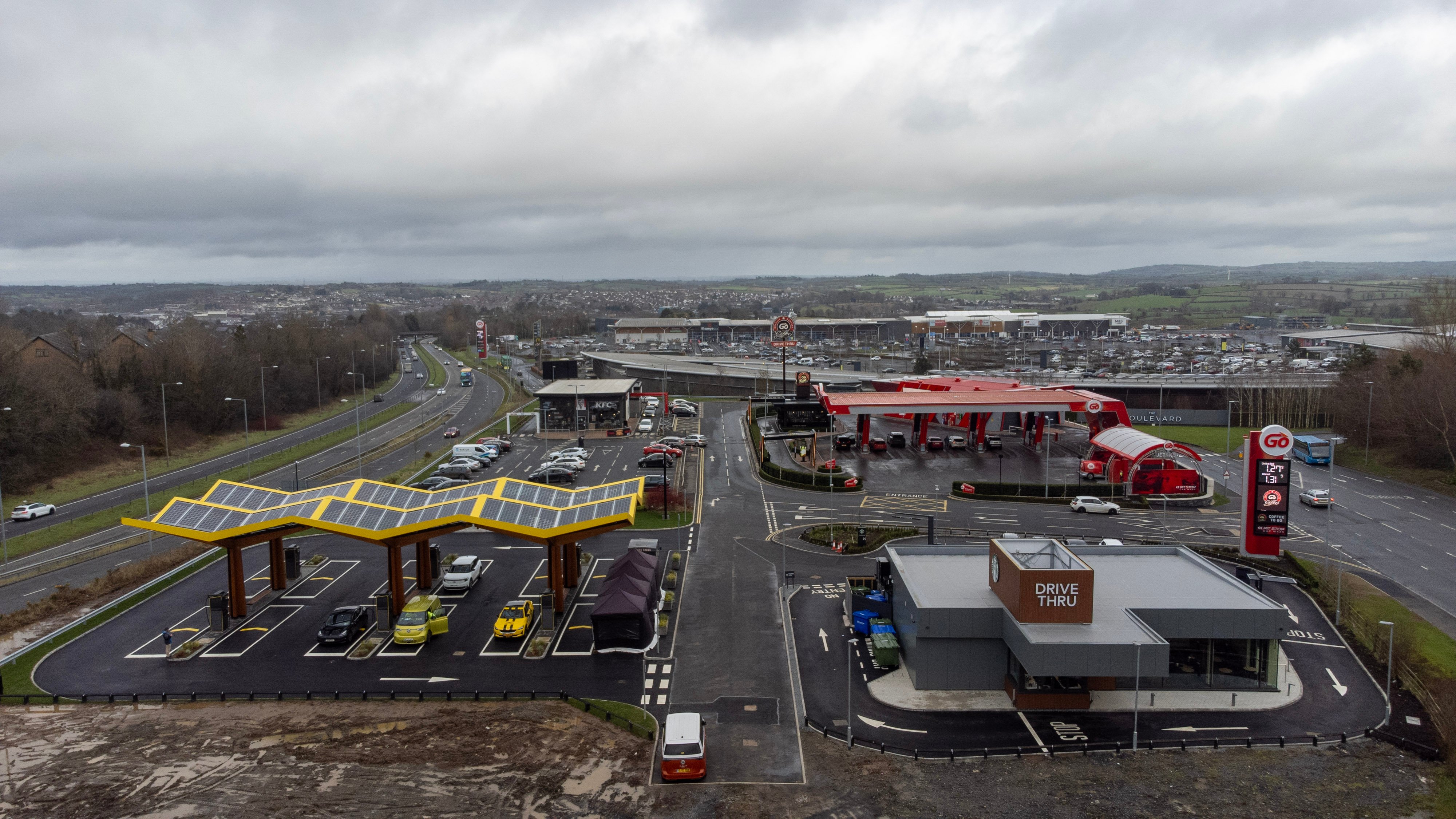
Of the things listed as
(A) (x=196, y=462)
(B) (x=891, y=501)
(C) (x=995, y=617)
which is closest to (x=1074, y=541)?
(B) (x=891, y=501)

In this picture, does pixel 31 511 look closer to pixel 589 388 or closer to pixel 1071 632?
pixel 589 388

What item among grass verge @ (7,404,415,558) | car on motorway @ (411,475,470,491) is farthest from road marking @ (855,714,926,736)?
grass verge @ (7,404,415,558)

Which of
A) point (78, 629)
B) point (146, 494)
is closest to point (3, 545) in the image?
point (146, 494)

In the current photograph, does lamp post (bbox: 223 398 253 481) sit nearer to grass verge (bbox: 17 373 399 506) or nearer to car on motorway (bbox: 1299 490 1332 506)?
grass verge (bbox: 17 373 399 506)

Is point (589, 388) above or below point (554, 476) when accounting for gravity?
above

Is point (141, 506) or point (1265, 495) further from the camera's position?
point (141, 506)

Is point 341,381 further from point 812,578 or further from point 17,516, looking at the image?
point 812,578
